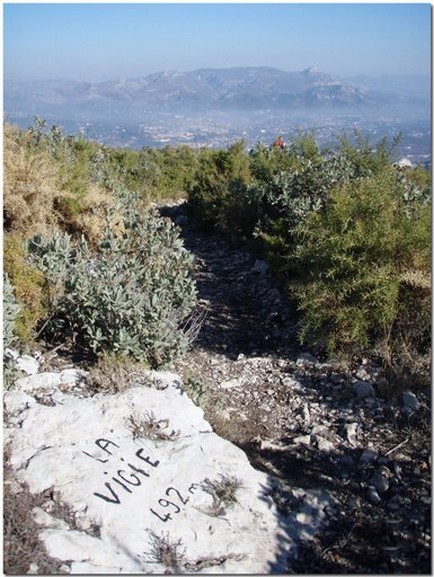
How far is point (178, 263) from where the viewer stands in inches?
250

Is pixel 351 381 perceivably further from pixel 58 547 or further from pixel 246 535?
pixel 58 547

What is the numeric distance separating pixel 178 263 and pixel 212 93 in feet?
328

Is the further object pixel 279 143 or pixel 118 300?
pixel 279 143

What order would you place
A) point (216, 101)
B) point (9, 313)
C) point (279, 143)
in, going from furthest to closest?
point (216, 101)
point (279, 143)
point (9, 313)

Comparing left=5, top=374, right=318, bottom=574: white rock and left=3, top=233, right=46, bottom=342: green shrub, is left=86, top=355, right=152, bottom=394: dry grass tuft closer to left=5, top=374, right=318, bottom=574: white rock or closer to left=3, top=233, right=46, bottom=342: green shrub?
left=5, top=374, right=318, bottom=574: white rock

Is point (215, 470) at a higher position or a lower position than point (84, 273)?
lower

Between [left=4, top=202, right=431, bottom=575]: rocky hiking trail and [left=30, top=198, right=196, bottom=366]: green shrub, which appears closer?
[left=4, top=202, right=431, bottom=575]: rocky hiking trail

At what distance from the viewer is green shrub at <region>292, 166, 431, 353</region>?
18.6 ft

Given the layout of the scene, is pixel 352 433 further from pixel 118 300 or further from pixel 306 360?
pixel 118 300

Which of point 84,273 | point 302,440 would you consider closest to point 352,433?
point 302,440

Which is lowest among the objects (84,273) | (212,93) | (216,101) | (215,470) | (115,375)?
(215,470)

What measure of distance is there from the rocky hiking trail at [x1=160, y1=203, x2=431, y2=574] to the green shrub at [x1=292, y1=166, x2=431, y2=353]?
1.20ft

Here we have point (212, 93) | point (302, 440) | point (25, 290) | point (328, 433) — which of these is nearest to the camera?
point (302, 440)

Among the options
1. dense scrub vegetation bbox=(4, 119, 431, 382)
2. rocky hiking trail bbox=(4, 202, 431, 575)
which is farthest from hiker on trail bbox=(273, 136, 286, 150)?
rocky hiking trail bbox=(4, 202, 431, 575)
